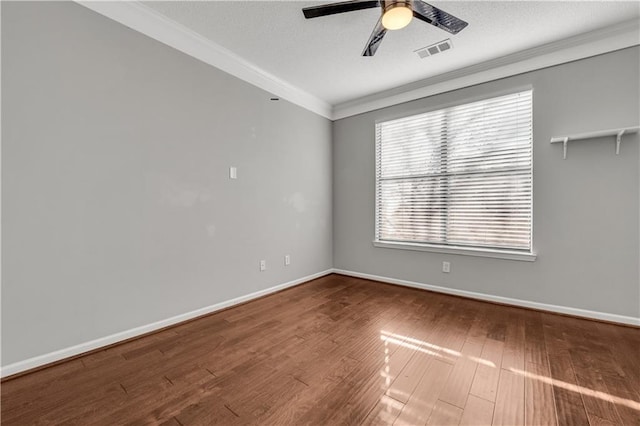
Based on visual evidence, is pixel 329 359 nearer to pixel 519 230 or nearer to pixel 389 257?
pixel 389 257

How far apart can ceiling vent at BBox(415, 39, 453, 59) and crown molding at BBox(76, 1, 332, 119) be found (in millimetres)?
1627

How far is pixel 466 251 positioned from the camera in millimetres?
3150

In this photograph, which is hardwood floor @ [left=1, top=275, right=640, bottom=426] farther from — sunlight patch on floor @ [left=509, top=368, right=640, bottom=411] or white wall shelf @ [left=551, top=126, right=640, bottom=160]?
white wall shelf @ [left=551, top=126, right=640, bottom=160]

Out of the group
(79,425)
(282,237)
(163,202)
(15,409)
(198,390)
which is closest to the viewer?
(79,425)

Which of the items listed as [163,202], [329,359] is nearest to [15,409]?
[163,202]

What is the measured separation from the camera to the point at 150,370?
1770 millimetres

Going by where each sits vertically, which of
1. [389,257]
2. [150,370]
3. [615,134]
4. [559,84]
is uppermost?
[559,84]

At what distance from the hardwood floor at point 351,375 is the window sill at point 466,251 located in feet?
1.96

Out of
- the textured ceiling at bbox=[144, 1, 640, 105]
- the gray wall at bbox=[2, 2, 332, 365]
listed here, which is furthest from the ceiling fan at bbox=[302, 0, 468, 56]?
the gray wall at bbox=[2, 2, 332, 365]

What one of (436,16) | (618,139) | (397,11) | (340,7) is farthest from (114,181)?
A: (618,139)

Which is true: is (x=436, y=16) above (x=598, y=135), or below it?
above

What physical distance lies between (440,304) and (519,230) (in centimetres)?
117

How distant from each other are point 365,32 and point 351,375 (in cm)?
283

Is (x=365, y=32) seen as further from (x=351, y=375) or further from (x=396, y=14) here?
(x=351, y=375)
